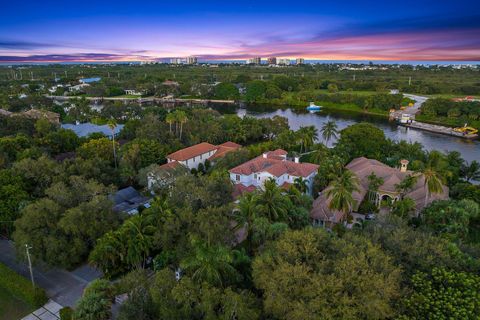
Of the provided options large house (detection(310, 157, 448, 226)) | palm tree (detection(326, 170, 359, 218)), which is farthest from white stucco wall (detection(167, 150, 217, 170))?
palm tree (detection(326, 170, 359, 218))

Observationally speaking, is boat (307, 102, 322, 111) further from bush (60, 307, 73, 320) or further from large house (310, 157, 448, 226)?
bush (60, 307, 73, 320)

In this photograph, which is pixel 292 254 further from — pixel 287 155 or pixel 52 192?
pixel 287 155

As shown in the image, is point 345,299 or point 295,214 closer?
point 345,299

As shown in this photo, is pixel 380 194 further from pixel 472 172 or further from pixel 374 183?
pixel 472 172

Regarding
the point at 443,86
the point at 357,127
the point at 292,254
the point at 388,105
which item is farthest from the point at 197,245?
the point at 443,86

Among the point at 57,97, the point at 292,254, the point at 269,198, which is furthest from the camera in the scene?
the point at 57,97
